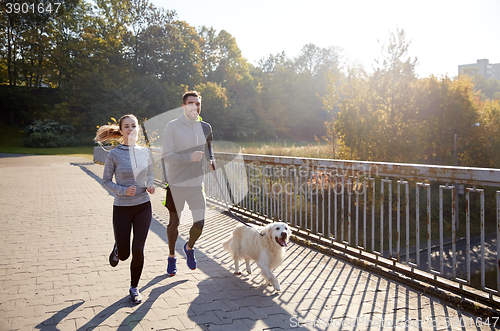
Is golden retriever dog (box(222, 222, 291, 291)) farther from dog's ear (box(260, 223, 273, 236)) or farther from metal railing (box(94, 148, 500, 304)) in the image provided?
metal railing (box(94, 148, 500, 304))

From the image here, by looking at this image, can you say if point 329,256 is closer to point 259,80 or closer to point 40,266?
point 40,266

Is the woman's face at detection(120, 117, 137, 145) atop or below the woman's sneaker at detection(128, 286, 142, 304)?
atop

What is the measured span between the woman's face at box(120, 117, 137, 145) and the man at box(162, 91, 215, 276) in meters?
0.46

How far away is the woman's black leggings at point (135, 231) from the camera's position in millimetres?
3869

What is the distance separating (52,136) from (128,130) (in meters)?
44.9

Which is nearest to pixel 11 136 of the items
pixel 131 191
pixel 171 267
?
pixel 171 267

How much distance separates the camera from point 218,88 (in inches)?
2082

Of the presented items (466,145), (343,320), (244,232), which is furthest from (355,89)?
(343,320)

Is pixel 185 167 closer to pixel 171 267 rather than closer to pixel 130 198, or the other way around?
pixel 130 198

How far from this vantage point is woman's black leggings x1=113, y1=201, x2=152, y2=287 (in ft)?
12.7

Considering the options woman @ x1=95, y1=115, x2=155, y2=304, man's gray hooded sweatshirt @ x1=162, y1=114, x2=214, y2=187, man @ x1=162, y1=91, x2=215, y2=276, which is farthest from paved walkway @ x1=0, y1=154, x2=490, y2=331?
man's gray hooded sweatshirt @ x1=162, y1=114, x2=214, y2=187

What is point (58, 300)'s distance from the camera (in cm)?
388

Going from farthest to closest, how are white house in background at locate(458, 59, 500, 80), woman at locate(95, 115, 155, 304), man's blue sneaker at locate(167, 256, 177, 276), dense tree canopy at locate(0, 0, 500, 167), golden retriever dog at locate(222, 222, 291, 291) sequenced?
white house in background at locate(458, 59, 500, 80) → dense tree canopy at locate(0, 0, 500, 167) → man's blue sneaker at locate(167, 256, 177, 276) → golden retriever dog at locate(222, 222, 291, 291) → woman at locate(95, 115, 155, 304)

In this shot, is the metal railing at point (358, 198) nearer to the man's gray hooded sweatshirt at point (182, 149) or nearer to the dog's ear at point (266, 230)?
the dog's ear at point (266, 230)
